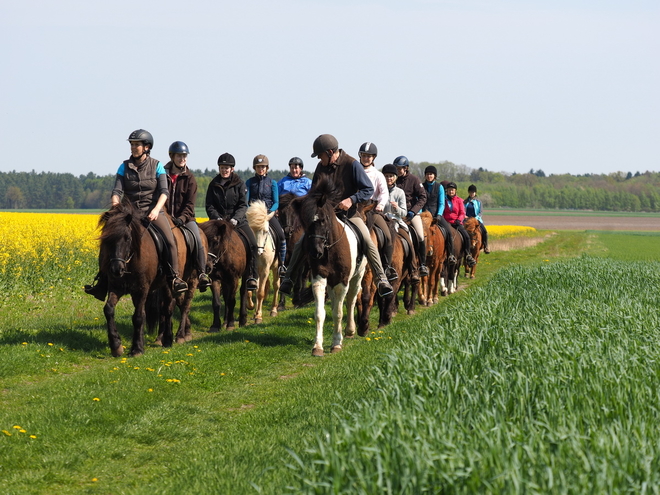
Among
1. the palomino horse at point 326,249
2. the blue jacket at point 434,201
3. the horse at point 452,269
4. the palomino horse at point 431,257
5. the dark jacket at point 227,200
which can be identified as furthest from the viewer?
the horse at point 452,269

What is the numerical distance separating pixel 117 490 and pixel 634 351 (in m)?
4.59

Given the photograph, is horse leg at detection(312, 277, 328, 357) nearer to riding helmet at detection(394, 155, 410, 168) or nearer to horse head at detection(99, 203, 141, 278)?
horse head at detection(99, 203, 141, 278)

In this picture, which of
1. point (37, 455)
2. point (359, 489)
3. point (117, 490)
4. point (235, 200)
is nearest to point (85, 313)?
point (235, 200)

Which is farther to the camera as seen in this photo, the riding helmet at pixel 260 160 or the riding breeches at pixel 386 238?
the riding helmet at pixel 260 160

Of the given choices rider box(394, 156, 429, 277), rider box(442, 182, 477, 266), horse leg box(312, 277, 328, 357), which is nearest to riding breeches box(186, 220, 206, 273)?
horse leg box(312, 277, 328, 357)

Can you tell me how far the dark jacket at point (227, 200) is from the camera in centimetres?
1358

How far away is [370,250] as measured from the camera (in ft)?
36.7

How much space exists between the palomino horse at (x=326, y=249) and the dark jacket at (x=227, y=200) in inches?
134

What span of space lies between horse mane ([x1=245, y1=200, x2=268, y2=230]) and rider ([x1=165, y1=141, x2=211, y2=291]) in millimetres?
1658

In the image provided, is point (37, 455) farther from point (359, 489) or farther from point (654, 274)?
point (654, 274)

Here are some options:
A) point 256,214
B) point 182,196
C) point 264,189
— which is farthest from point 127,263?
point 264,189

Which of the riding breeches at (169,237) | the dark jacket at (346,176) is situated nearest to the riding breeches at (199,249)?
the riding breeches at (169,237)

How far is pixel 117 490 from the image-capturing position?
17.1 ft

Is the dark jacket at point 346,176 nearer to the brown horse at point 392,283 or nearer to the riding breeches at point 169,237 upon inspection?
the brown horse at point 392,283
